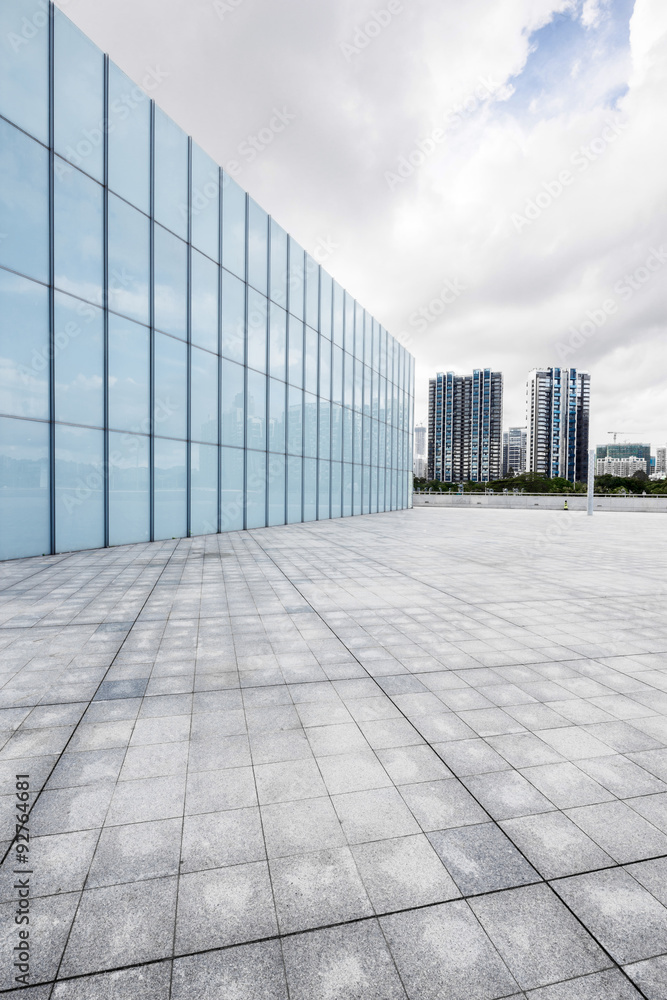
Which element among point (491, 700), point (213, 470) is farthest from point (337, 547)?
point (491, 700)

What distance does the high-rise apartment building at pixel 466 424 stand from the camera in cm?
12581

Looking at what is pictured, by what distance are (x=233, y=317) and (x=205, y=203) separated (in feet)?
12.9

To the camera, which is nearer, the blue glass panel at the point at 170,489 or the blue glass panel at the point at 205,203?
the blue glass panel at the point at 170,489

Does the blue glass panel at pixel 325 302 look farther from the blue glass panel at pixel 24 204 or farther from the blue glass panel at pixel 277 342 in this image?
the blue glass panel at pixel 24 204

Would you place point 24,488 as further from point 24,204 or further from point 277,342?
Answer: point 277,342

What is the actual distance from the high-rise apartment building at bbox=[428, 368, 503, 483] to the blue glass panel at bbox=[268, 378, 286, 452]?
108 meters

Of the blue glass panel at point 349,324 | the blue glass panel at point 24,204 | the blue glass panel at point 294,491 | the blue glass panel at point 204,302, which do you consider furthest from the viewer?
the blue glass panel at point 349,324

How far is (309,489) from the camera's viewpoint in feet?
83.5

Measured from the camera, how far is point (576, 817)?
9.64ft

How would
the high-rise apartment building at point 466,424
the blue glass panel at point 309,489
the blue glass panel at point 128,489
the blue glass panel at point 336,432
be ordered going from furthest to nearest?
1. the high-rise apartment building at point 466,424
2. the blue glass panel at point 336,432
3. the blue glass panel at point 309,489
4. the blue glass panel at point 128,489

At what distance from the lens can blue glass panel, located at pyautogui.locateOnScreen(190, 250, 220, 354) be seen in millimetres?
17109

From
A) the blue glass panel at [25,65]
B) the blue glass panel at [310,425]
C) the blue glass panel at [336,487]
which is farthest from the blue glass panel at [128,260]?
the blue glass panel at [336,487]

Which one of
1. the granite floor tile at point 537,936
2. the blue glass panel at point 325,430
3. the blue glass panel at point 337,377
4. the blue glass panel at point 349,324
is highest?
the blue glass panel at point 349,324

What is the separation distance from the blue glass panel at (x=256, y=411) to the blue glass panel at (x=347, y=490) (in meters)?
9.37
